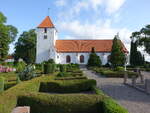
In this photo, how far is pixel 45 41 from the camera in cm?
4653

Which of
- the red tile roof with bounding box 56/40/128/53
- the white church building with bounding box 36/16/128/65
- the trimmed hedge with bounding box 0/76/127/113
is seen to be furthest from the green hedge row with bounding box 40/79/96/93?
the red tile roof with bounding box 56/40/128/53

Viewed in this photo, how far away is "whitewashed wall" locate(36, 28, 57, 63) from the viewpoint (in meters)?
46.2

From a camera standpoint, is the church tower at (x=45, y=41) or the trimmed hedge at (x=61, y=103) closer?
the trimmed hedge at (x=61, y=103)

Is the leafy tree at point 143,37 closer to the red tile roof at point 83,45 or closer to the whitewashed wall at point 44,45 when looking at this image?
the red tile roof at point 83,45

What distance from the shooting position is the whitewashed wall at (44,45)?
4625 centimetres

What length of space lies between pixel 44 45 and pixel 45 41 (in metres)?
1.03

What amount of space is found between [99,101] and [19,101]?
8.42 ft

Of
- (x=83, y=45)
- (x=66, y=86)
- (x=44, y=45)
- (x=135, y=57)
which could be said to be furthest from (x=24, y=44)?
(x=66, y=86)

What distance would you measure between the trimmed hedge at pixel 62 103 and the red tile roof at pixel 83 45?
139ft

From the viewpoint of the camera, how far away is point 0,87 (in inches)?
324

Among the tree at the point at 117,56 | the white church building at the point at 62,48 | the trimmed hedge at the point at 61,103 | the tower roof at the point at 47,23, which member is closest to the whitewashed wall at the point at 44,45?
the white church building at the point at 62,48

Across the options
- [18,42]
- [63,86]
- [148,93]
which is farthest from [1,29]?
[148,93]

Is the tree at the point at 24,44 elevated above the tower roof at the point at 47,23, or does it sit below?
below

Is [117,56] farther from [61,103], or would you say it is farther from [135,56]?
[61,103]
